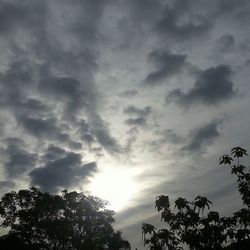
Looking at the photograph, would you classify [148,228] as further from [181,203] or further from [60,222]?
[60,222]

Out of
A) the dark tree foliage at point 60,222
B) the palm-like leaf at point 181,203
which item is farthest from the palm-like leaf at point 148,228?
the dark tree foliage at point 60,222

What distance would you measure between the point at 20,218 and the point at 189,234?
1997 inches

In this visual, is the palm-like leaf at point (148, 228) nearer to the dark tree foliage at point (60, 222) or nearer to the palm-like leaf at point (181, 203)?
the palm-like leaf at point (181, 203)

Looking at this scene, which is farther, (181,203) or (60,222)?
(60,222)

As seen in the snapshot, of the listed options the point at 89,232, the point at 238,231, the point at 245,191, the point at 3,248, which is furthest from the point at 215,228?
the point at 89,232

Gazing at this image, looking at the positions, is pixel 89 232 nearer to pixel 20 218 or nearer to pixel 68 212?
pixel 68 212

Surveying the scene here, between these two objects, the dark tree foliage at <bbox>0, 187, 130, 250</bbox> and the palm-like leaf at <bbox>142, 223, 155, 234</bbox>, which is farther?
the dark tree foliage at <bbox>0, 187, 130, 250</bbox>

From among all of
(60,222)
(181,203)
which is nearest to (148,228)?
(181,203)

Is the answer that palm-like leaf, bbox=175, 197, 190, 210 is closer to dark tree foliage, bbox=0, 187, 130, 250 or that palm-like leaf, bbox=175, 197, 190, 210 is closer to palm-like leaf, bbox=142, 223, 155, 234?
palm-like leaf, bbox=142, 223, 155, 234

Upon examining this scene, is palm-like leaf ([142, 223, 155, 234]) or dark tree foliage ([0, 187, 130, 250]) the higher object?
dark tree foliage ([0, 187, 130, 250])

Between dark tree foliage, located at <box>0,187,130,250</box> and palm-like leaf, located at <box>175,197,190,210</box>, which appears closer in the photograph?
palm-like leaf, located at <box>175,197,190,210</box>

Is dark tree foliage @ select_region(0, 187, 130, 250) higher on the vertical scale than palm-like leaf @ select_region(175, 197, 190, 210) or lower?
higher

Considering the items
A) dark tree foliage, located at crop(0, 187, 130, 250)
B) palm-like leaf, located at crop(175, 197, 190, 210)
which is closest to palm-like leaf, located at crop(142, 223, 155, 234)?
palm-like leaf, located at crop(175, 197, 190, 210)

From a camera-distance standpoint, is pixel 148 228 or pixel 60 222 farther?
pixel 60 222
